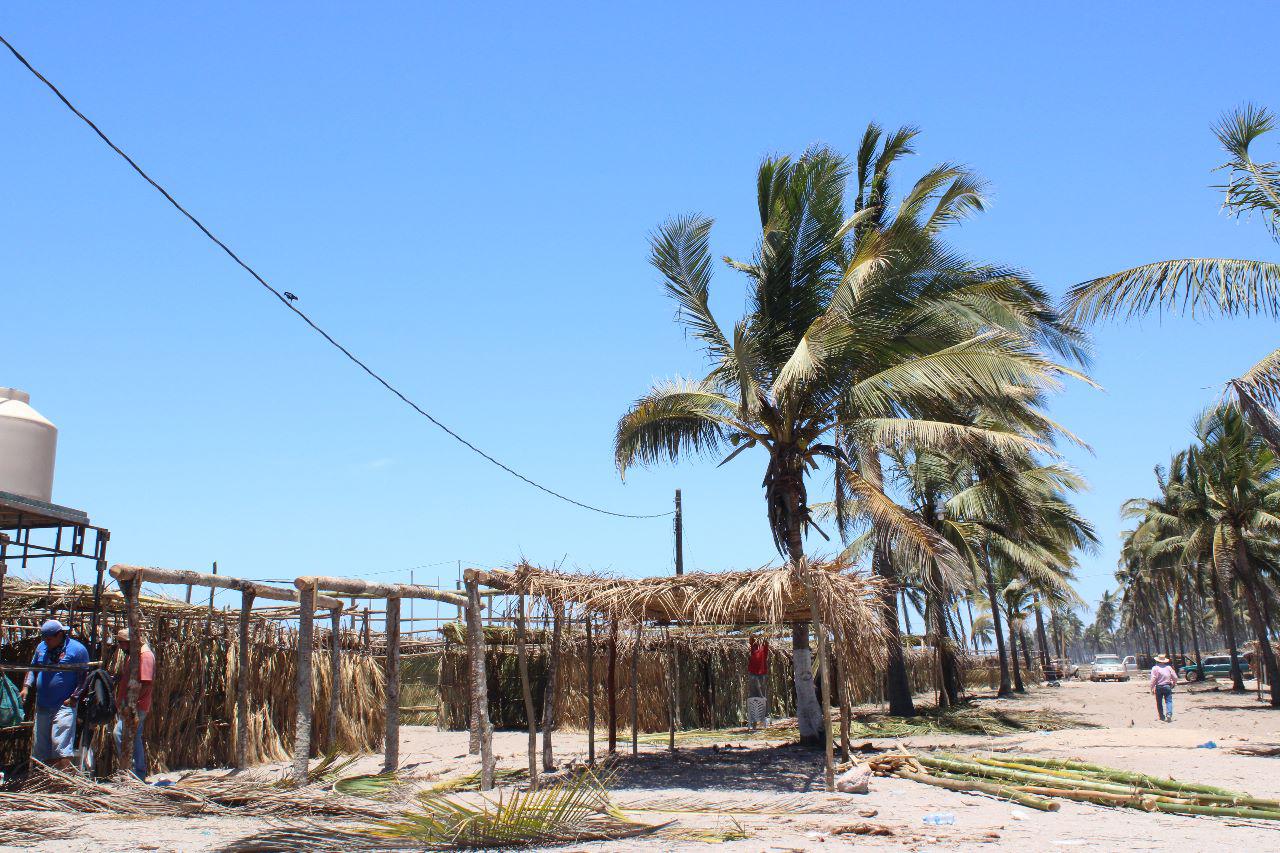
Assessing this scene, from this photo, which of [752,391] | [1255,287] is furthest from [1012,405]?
[752,391]

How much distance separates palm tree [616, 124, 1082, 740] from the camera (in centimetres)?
1288

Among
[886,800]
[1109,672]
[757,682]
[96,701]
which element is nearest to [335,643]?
[96,701]

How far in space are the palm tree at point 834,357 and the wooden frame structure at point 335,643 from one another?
416cm

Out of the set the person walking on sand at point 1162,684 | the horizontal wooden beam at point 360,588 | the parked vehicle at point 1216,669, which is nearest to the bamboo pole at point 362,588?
the horizontal wooden beam at point 360,588

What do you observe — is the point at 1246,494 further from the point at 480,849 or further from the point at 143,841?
the point at 143,841

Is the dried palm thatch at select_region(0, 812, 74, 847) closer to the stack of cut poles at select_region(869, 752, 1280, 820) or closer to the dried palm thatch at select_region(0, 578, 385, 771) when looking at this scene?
the dried palm thatch at select_region(0, 578, 385, 771)

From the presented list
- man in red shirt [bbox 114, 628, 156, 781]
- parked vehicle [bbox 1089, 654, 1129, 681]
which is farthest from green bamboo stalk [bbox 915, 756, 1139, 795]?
parked vehicle [bbox 1089, 654, 1129, 681]

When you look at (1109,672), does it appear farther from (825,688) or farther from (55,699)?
(55,699)

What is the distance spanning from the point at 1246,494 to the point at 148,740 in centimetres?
2294

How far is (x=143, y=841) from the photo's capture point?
7.32 m

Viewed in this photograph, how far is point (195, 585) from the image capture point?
459 inches

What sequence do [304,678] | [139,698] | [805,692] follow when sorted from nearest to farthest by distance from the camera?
1. [304,678]
2. [139,698]
3. [805,692]

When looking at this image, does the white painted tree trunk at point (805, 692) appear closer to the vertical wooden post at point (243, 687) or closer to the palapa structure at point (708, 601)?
the palapa structure at point (708, 601)

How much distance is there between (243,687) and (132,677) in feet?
7.23
